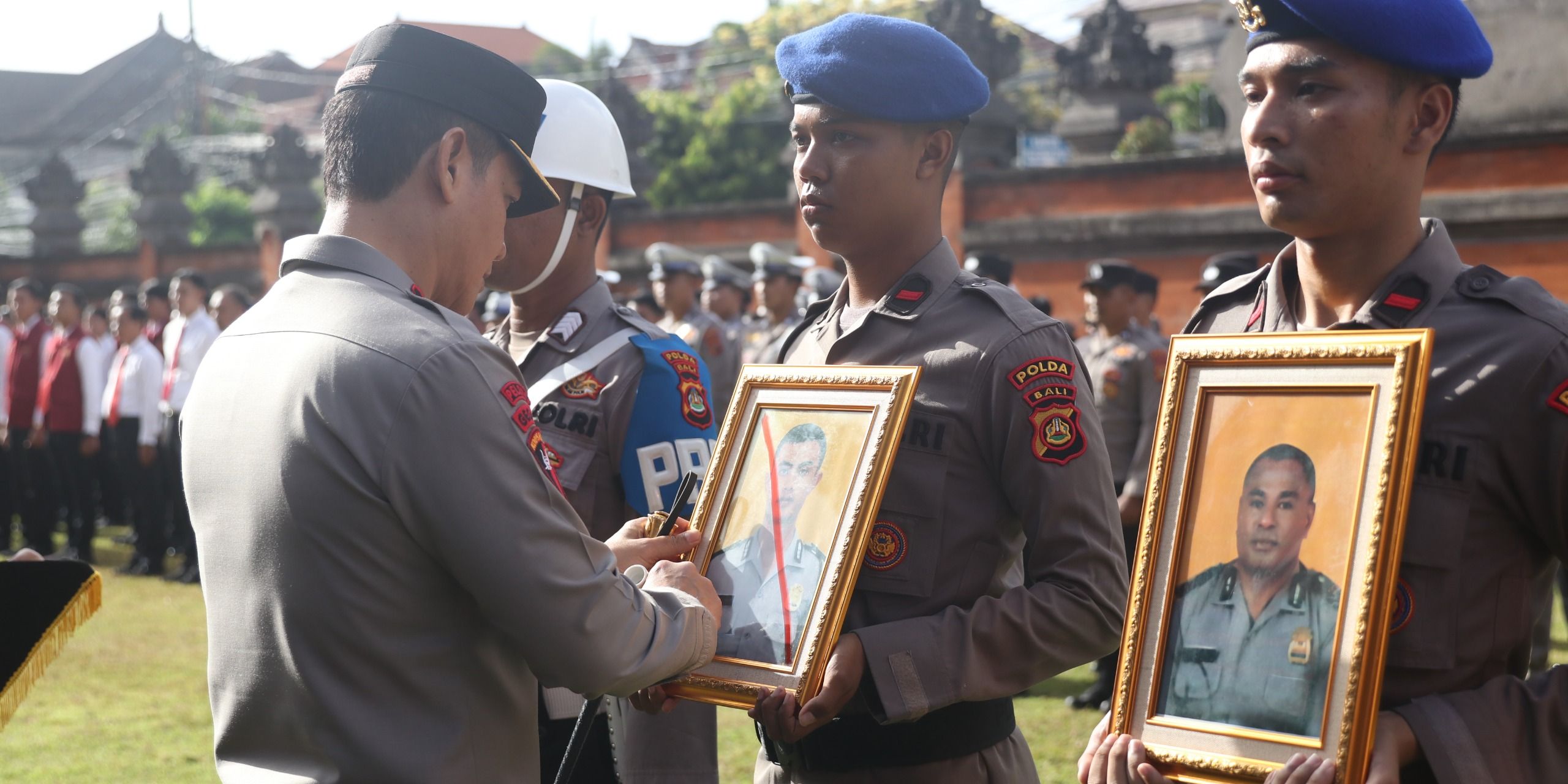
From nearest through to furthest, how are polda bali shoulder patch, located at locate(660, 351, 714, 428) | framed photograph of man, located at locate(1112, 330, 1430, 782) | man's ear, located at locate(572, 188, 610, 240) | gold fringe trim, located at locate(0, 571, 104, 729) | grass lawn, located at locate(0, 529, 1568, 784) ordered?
→ framed photograph of man, located at locate(1112, 330, 1430, 782) → gold fringe trim, located at locate(0, 571, 104, 729) → polda bali shoulder patch, located at locate(660, 351, 714, 428) → man's ear, located at locate(572, 188, 610, 240) → grass lawn, located at locate(0, 529, 1568, 784)

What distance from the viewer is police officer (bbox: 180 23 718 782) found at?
1.85 meters

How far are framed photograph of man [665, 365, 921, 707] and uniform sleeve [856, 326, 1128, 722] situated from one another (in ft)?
0.45

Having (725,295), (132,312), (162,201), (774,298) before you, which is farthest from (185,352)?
(162,201)

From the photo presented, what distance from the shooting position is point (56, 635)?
8.73 feet

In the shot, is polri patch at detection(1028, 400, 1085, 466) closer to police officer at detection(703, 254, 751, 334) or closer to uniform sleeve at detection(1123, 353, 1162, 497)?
uniform sleeve at detection(1123, 353, 1162, 497)

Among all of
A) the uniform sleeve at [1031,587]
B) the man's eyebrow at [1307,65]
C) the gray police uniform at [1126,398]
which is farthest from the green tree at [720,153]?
the man's eyebrow at [1307,65]

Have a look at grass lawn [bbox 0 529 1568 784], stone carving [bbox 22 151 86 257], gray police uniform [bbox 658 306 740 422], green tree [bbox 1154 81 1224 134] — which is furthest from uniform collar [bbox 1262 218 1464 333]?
stone carving [bbox 22 151 86 257]

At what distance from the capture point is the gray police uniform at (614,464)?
2.96m

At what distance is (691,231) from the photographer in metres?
17.2

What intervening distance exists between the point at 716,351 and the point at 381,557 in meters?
9.37

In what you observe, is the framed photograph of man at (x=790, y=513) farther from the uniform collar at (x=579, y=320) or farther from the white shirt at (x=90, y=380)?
the white shirt at (x=90, y=380)

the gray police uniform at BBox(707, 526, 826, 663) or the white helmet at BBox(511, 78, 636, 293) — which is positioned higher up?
the white helmet at BBox(511, 78, 636, 293)

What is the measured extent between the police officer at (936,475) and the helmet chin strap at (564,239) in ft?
2.66

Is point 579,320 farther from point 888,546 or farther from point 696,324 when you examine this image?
point 696,324
